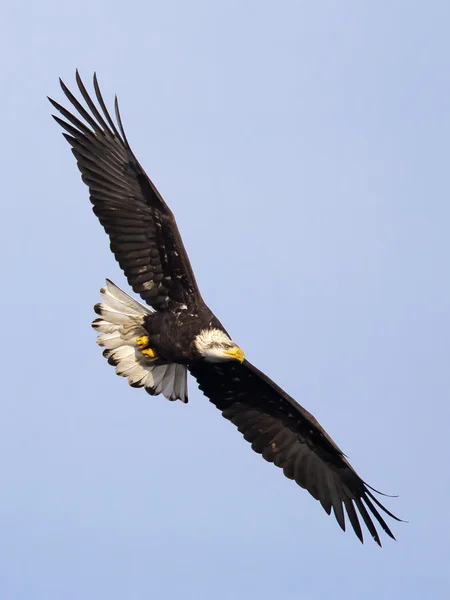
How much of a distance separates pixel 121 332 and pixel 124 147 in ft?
6.15

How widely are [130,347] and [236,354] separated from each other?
144 centimetres

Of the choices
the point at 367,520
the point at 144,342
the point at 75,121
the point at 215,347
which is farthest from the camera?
the point at 367,520

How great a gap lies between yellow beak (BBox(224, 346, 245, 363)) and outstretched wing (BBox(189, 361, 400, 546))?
909 millimetres

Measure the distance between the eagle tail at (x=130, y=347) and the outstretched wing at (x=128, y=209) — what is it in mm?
360

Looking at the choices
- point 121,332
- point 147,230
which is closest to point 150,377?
point 121,332

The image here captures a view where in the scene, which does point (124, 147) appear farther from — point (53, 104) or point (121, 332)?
point (121, 332)

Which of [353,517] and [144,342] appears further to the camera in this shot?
[353,517]

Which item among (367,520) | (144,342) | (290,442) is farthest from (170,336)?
(367,520)

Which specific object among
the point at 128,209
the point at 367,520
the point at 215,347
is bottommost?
the point at 367,520

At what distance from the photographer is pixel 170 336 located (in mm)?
14570

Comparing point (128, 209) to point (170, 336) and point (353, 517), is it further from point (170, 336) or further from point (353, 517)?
point (353, 517)

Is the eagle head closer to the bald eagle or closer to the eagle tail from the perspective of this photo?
the bald eagle

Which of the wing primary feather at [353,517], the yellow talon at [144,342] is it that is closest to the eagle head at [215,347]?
the yellow talon at [144,342]

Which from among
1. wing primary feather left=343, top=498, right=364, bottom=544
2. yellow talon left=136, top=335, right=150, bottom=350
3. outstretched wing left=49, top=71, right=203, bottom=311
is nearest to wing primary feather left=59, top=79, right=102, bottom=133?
outstretched wing left=49, top=71, right=203, bottom=311
